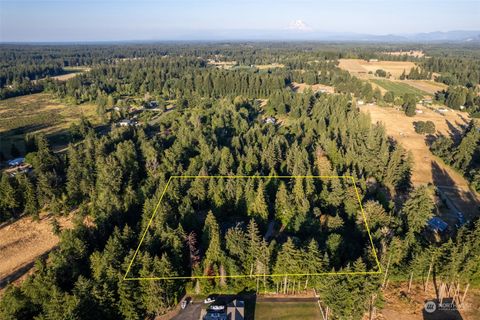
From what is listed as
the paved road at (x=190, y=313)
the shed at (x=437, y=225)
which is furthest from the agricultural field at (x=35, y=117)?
the shed at (x=437, y=225)

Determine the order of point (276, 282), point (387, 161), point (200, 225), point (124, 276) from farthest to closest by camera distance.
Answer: point (387, 161)
point (200, 225)
point (276, 282)
point (124, 276)

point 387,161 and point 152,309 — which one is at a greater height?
point 387,161

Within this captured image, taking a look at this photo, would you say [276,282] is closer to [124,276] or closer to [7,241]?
[124,276]

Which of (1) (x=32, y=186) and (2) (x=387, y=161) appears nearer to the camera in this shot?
(1) (x=32, y=186)

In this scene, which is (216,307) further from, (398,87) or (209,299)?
(398,87)

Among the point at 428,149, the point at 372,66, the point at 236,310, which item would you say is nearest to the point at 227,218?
the point at 236,310

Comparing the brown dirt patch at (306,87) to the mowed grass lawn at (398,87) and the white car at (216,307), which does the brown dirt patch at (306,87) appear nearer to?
the mowed grass lawn at (398,87)

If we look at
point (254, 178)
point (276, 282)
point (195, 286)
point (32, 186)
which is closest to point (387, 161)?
point (254, 178)
